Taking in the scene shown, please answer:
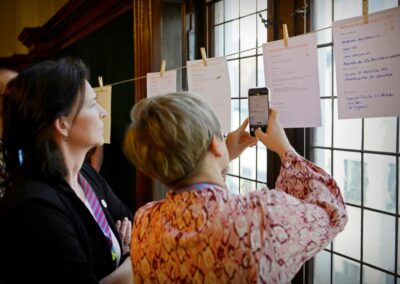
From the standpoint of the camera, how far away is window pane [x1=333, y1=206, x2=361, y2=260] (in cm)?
168

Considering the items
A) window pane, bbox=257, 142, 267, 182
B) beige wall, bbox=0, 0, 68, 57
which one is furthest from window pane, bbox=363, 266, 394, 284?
beige wall, bbox=0, 0, 68, 57

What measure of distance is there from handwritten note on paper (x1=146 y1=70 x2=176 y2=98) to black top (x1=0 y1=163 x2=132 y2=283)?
35.0 inches

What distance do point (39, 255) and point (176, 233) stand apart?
399 mm

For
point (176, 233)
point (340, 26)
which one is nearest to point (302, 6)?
point (340, 26)

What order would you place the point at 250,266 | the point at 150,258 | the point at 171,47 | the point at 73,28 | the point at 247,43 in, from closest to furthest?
the point at 250,266 < the point at 150,258 < the point at 247,43 < the point at 171,47 < the point at 73,28

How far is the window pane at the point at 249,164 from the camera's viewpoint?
2137 mm

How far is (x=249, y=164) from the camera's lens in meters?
2.17

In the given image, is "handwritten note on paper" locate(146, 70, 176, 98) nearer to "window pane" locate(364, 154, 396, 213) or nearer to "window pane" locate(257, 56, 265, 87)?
"window pane" locate(257, 56, 265, 87)

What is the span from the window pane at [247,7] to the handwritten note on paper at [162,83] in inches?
18.8

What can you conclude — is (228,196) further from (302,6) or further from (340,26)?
(302,6)

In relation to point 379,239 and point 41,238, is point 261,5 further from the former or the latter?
point 41,238

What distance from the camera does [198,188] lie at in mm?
970

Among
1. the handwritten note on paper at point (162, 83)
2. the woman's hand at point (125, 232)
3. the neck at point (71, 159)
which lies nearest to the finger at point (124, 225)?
the woman's hand at point (125, 232)

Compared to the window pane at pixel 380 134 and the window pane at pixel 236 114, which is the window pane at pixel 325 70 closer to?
the window pane at pixel 380 134
